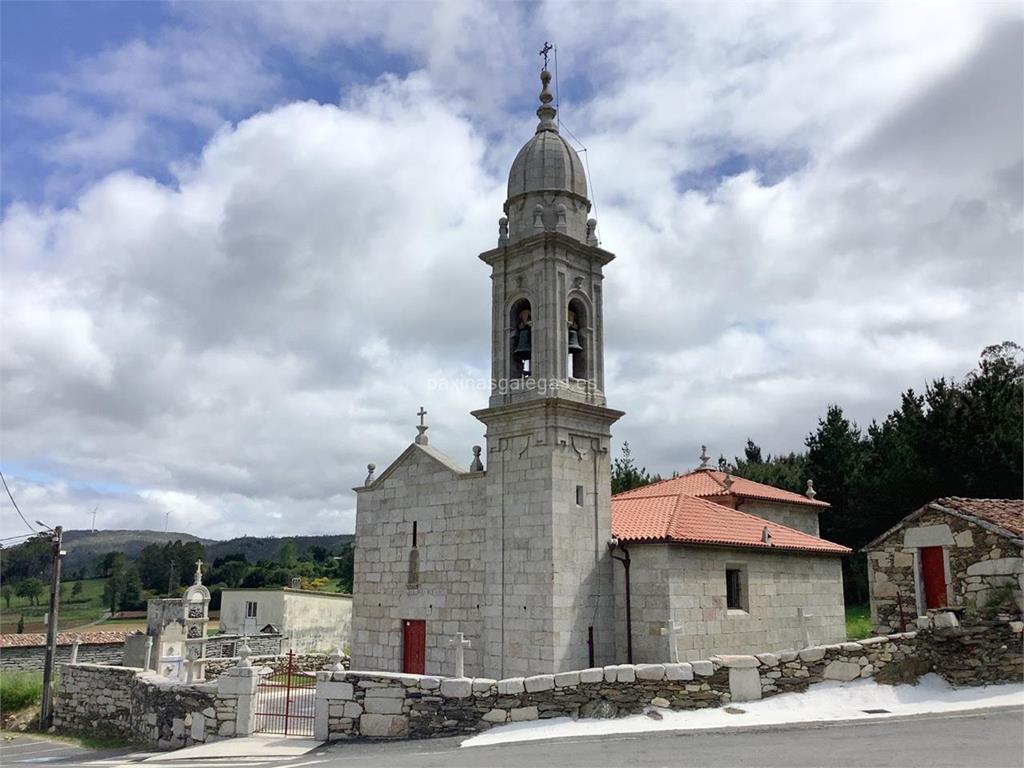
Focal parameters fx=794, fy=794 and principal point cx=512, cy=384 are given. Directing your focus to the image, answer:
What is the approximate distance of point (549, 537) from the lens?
18.6 metres

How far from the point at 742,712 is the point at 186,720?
1201cm

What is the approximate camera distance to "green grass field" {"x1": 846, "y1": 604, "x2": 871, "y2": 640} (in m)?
27.5

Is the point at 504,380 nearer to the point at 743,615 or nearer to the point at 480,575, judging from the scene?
the point at 480,575

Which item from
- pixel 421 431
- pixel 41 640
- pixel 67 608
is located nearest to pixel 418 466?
pixel 421 431

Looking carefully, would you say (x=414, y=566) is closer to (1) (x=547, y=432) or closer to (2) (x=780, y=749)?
(1) (x=547, y=432)

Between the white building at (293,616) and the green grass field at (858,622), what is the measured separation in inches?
943

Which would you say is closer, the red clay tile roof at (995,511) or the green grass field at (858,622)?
the red clay tile roof at (995,511)

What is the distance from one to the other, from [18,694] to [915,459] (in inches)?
1442

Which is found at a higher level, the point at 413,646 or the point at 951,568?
the point at 951,568

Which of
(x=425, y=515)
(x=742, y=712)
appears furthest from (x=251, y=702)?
(x=742, y=712)

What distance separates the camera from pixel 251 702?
16.7 metres

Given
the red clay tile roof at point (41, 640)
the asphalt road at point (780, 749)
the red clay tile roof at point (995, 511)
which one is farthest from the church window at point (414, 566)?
the red clay tile roof at point (41, 640)

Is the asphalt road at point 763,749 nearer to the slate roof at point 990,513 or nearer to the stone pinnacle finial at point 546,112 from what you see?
the slate roof at point 990,513

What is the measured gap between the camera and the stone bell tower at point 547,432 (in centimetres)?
1861
